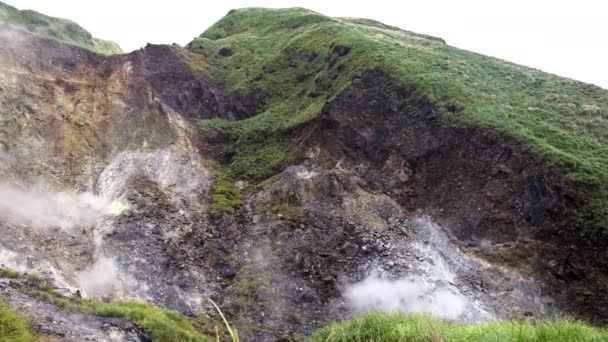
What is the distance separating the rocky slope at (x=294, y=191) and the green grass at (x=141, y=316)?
417mm

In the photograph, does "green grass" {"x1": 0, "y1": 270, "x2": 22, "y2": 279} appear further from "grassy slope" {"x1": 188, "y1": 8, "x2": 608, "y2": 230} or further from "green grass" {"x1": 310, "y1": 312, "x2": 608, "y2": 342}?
"grassy slope" {"x1": 188, "y1": 8, "x2": 608, "y2": 230}

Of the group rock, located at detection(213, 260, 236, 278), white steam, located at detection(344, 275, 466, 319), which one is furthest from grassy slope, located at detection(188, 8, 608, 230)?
rock, located at detection(213, 260, 236, 278)

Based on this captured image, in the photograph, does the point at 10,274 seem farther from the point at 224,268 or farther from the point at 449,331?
the point at 449,331

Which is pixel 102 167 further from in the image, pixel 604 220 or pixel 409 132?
pixel 604 220

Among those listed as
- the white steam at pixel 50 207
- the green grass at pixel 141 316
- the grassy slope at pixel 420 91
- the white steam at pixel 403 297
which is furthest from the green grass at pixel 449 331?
the white steam at pixel 50 207

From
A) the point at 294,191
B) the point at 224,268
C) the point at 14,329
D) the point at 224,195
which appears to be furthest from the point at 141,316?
the point at 294,191

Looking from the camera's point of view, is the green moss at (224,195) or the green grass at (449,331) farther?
the green moss at (224,195)

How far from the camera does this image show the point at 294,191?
2452 centimetres

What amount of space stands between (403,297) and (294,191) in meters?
8.16

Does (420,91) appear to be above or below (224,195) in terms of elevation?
above

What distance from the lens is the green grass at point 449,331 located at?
5539 millimetres

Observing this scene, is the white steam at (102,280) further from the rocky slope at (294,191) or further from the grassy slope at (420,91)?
the grassy slope at (420,91)

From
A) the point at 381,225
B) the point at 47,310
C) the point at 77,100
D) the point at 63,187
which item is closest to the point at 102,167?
the point at 63,187

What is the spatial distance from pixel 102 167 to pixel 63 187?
8.72 feet
